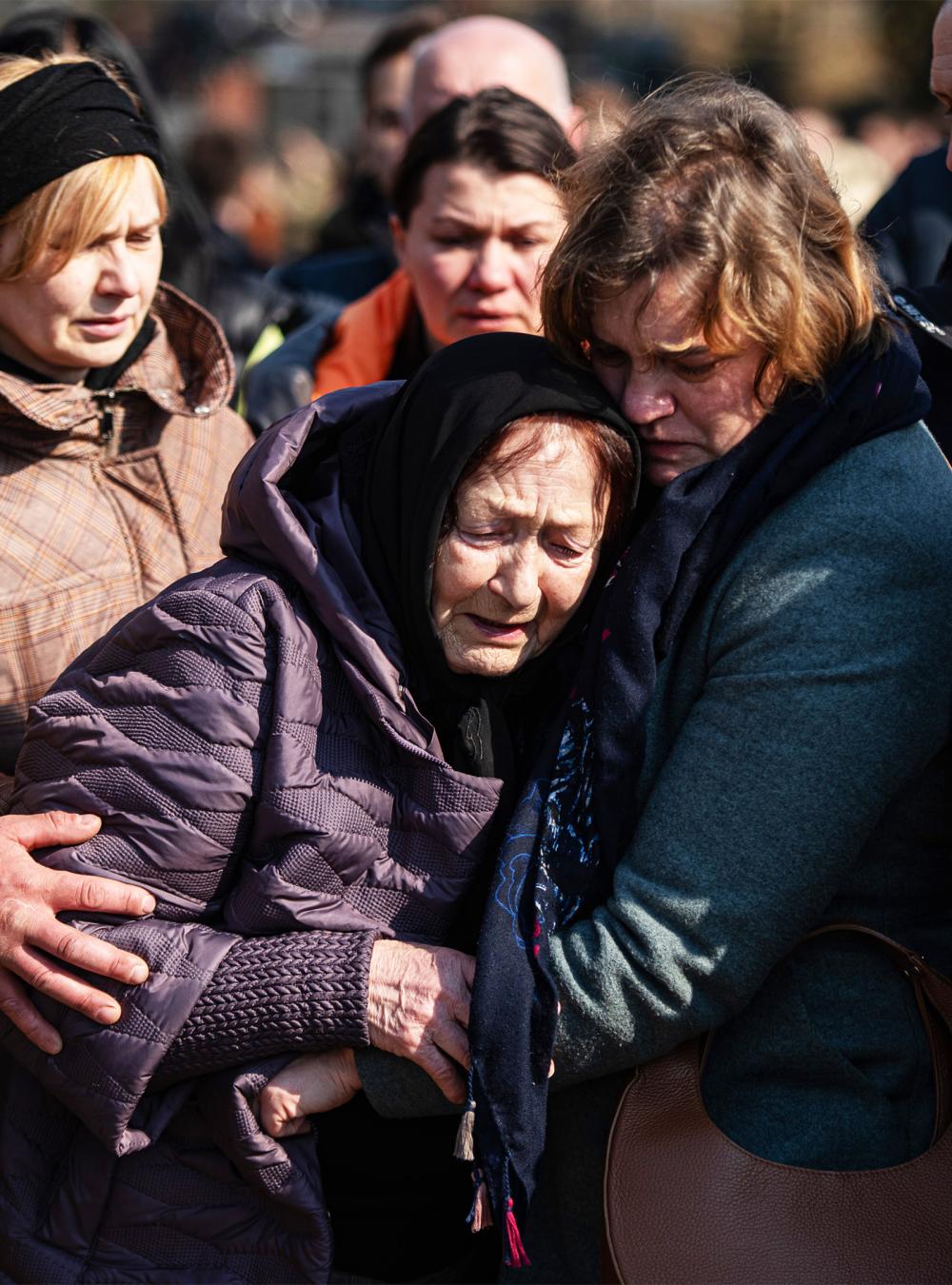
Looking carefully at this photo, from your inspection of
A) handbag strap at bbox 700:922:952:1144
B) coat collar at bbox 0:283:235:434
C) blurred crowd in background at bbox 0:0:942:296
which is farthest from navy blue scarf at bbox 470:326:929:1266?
blurred crowd in background at bbox 0:0:942:296

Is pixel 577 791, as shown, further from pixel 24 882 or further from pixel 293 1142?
pixel 24 882

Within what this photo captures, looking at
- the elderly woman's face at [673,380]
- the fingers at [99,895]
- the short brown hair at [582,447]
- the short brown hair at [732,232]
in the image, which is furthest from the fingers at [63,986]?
the short brown hair at [732,232]

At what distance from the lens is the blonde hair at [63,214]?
2361mm

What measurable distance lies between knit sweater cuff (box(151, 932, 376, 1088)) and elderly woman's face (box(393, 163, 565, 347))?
1.63 metres

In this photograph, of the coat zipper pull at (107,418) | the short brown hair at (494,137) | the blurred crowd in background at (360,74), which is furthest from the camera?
the blurred crowd in background at (360,74)

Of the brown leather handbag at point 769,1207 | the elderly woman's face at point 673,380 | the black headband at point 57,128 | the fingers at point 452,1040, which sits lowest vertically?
the brown leather handbag at point 769,1207

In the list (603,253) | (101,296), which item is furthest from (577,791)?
(101,296)

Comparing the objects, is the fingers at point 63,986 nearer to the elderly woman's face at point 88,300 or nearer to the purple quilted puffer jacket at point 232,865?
the purple quilted puffer jacket at point 232,865

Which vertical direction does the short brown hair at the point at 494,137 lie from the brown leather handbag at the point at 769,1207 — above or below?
above

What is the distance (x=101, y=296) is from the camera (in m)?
2.46

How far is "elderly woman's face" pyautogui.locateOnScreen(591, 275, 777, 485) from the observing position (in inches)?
74.4

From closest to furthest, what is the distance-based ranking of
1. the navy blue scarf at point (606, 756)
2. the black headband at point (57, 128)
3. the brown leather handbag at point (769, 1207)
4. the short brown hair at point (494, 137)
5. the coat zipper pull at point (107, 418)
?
the brown leather handbag at point (769, 1207)
the navy blue scarf at point (606, 756)
the black headband at point (57, 128)
the coat zipper pull at point (107, 418)
the short brown hair at point (494, 137)

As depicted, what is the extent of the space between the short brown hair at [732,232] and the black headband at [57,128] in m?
0.98

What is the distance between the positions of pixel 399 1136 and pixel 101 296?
1.59m
